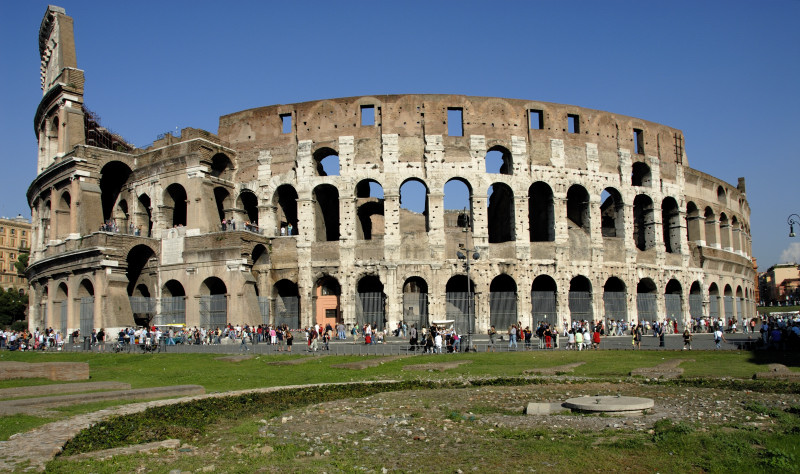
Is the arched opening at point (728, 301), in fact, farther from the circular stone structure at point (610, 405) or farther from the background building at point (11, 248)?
the background building at point (11, 248)

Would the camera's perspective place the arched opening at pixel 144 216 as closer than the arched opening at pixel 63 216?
No

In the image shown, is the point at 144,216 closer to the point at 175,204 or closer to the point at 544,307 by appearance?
the point at 175,204

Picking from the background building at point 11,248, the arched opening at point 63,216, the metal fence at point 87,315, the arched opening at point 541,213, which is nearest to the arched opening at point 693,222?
the arched opening at point 541,213

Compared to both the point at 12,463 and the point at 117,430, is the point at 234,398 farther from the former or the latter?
the point at 12,463

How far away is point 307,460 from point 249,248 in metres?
27.8

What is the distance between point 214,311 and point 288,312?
3877 millimetres

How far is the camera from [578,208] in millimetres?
38656

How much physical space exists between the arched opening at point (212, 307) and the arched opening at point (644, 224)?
2427 cm

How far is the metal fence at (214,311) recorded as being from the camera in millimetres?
34062

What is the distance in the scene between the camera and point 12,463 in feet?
21.9

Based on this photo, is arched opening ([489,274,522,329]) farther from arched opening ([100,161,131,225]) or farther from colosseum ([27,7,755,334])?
arched opening ([100,161,131,225])

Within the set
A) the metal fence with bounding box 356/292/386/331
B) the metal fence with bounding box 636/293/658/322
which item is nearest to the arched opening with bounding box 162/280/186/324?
the metal fence with bounding box 356/292/386/331

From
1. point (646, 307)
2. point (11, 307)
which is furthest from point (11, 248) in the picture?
point (646, 307)

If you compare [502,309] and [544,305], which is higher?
[544,305]
